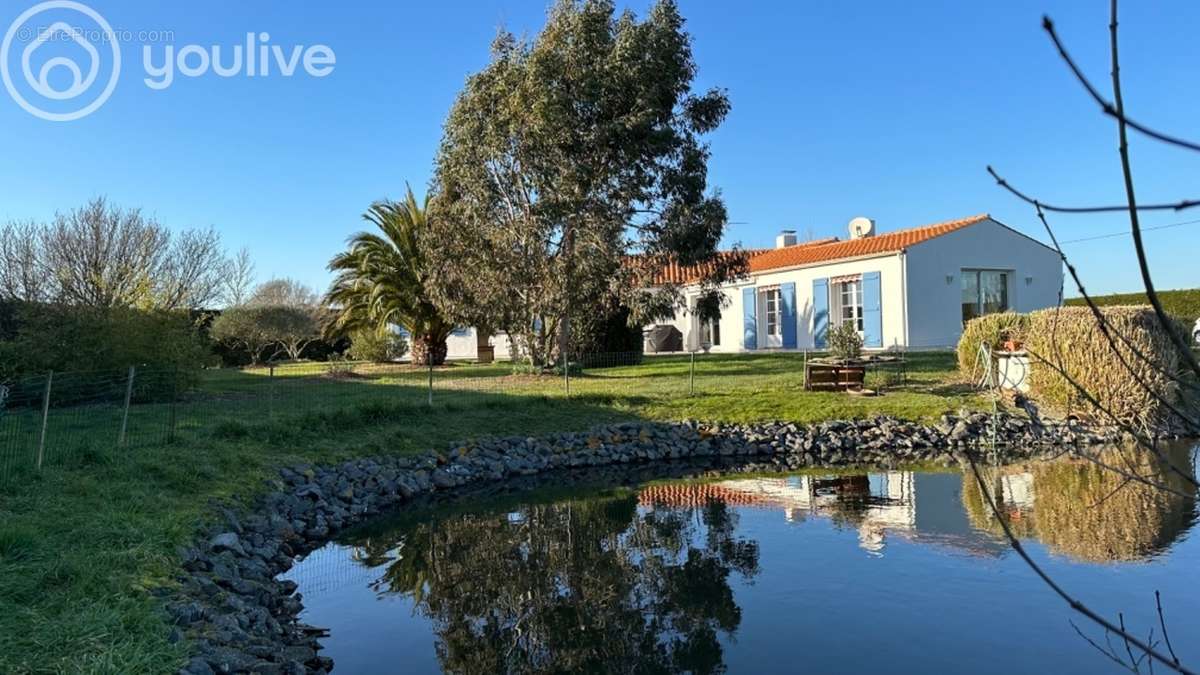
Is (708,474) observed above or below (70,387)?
below

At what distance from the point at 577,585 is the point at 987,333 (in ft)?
42.9

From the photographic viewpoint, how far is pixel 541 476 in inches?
493

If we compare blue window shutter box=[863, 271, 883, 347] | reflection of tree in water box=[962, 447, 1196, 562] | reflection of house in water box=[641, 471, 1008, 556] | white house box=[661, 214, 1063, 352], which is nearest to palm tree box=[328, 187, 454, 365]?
white house box=[661, 214, 1063, 352]

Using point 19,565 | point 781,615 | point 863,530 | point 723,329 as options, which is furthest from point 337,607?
point 723,329

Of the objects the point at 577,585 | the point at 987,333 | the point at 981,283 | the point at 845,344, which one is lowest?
the point at 577,585

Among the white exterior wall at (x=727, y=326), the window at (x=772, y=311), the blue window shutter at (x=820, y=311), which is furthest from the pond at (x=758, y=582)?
the white exterior wall at (x=727, y=326)

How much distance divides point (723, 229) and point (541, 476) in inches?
327

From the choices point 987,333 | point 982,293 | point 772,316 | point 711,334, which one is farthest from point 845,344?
point 711,334

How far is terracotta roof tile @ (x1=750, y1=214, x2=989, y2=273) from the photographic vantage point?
22.6 meters

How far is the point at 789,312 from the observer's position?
25.2 metres

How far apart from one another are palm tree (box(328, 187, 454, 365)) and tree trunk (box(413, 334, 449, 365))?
3 centimetres

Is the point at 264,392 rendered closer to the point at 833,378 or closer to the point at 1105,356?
the point at 833,378

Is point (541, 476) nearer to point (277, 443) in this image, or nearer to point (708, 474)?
point (708, 474)

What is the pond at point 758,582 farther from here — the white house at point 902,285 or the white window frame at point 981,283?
the white window frame at point 981,283
